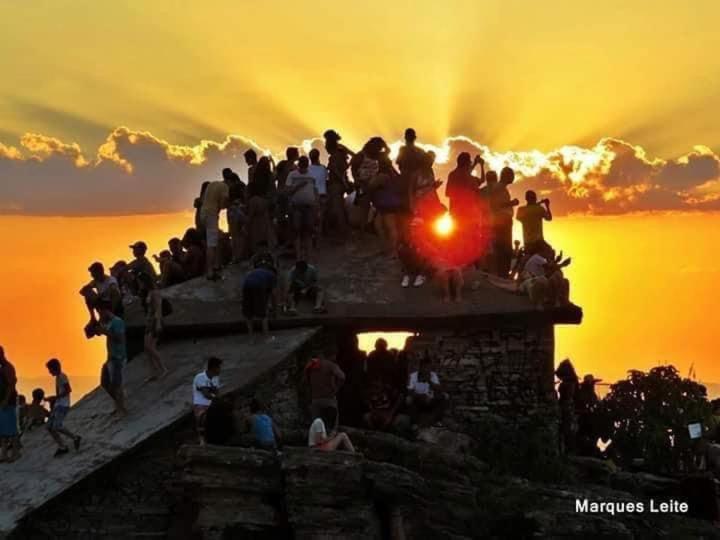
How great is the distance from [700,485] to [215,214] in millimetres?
10993

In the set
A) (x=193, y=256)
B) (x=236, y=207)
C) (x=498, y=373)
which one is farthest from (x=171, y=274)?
(x=498, y=373)

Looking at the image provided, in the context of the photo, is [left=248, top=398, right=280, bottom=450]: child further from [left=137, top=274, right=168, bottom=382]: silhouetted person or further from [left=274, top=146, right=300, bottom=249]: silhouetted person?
[left=274, top=146, right=300, bottom=249]: silhouetted person

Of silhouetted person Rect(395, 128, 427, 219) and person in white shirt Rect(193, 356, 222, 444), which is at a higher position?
silhouetted person Rect(395, 128, 427, 219)

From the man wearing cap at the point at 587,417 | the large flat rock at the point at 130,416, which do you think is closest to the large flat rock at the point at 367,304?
the large flat rock at the point at 130,416

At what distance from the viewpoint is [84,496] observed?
17750 mm

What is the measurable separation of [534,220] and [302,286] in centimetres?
521

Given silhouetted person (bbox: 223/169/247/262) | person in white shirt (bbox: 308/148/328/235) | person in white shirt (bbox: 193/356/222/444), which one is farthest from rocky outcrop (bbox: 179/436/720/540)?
silhouetted person (bbox: 223/169/247/262)

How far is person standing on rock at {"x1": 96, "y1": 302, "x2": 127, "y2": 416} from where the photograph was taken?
752 inches

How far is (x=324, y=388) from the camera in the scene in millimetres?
18547

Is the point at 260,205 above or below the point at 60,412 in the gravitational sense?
above

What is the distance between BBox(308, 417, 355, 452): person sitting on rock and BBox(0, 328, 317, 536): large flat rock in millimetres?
1680

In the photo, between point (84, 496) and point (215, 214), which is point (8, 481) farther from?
point (215, 214)

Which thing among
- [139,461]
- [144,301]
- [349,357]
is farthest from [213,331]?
[139,461]

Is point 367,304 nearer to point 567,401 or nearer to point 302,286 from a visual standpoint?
point 302,286
